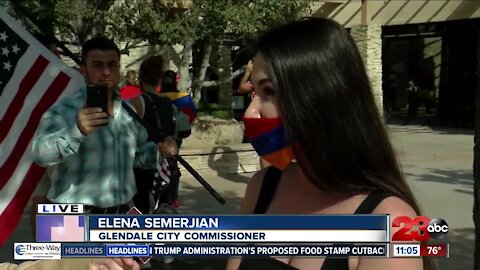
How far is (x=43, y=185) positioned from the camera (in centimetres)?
361

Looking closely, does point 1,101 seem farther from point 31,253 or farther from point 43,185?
point 31,253

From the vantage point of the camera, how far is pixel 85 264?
1688 mm

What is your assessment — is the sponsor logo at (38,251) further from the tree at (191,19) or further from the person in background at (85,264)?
the tree at (191,19)

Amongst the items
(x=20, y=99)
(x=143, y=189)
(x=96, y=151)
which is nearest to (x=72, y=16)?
(x=143, y=189)

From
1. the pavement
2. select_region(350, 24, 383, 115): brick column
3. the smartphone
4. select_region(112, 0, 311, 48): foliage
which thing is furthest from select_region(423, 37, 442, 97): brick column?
the smartphone

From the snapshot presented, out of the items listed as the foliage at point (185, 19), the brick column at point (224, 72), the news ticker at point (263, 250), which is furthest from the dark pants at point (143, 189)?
the brick column at point (224, 72)

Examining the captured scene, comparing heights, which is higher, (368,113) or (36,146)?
(368,113)

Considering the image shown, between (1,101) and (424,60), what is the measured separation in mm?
24436

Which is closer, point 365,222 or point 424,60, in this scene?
point 365,222

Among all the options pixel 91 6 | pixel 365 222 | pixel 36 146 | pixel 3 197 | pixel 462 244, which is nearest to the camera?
pixel 365 222

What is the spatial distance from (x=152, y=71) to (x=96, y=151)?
2466mm

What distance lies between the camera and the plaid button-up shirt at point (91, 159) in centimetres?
301

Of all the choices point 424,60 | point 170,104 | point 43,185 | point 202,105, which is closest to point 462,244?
point 170,104

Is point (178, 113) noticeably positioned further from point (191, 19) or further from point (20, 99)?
point (191, 19)
